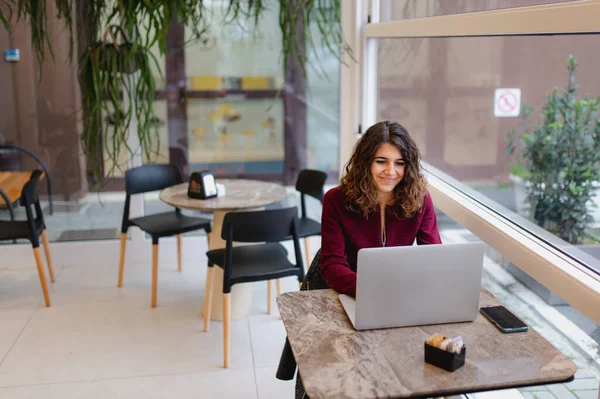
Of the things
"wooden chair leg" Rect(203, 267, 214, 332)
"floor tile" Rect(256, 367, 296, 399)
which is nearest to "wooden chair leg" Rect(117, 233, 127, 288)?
"wooden chair leg" Rect(203, 267, 214, 332)

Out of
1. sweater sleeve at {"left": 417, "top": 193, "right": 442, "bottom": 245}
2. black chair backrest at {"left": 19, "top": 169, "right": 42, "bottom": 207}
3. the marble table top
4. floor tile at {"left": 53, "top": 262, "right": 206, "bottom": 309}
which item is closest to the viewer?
the marble table top

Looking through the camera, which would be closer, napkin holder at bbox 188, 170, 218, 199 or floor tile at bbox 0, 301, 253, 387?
floor tile at bbox 0, 301, 253, 387

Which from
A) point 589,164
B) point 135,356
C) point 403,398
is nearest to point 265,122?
point 135,356

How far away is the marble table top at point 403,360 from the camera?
5.52ft

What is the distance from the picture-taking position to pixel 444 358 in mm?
1751

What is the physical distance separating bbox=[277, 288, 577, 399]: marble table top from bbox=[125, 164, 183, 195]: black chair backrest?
2.54 metres

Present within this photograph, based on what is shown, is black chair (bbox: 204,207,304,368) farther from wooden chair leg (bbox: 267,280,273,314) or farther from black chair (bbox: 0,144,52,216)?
black chair (bbox: 0,144,52,216)

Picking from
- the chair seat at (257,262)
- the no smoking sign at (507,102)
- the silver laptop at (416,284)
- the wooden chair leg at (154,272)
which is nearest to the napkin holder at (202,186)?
the chair seat at (257,262)

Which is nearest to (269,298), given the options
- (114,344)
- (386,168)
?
(114,344)

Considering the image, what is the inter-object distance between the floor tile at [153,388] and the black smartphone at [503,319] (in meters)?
1.45

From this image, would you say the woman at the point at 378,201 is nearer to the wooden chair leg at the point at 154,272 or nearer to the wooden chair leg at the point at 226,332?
the wooden chair leg at the point at 226,332

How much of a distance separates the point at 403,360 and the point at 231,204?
2.10 metres

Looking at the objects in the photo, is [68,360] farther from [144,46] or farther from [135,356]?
[144,46]

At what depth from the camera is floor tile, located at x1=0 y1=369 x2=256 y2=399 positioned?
10.3ft
